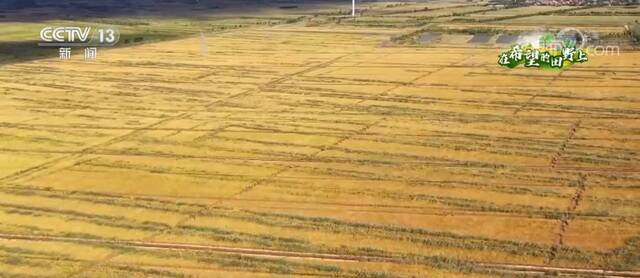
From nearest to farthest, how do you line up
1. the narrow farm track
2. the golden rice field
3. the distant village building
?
the narrow farm track, the golden rice field, the distant village building

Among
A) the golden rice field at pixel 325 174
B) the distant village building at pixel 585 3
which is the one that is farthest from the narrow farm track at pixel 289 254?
the distant village building at pixel 585 3

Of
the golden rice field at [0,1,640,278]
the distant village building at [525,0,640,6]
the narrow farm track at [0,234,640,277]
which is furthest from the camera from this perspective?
the distant village building at [525,0,640,6]

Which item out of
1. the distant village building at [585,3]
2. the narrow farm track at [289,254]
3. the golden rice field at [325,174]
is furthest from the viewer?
the distant village building at [585,3]

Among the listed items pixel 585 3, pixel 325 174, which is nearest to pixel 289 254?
pixel 325 174

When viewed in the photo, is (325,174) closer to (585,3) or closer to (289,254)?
(289,254)

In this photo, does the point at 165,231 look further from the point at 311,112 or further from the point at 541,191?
the point at 311,112

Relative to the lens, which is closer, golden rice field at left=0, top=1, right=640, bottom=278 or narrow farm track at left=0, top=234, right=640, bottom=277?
narrow farm track at left=0, top=234, right=640, bottom=277

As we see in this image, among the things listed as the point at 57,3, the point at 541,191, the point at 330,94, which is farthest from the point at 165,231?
the point at 57,3

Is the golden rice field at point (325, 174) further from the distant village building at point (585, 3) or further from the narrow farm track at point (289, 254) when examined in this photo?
the distant village building at point (585, 3)

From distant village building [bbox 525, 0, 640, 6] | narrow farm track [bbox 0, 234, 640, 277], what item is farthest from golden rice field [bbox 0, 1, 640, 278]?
distant village building [bbox 525, 0, 640, 6]

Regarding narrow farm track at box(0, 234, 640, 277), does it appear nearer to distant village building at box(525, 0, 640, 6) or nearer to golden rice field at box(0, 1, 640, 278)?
golden rice field at box(0, 1, 640, 278)
